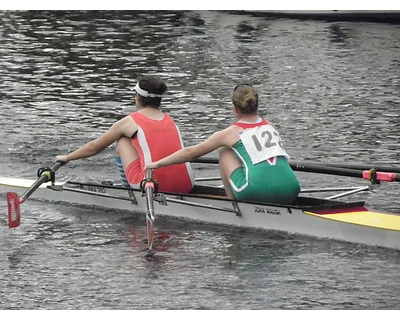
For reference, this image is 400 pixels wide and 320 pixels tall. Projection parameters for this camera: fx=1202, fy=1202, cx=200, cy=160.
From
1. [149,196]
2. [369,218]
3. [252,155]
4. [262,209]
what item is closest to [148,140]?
[149,196]

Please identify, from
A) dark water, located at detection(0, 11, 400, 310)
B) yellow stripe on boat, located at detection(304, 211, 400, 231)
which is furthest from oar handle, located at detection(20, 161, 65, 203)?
yellow stripe on boat, located at detection(304, 211, 400, 231)

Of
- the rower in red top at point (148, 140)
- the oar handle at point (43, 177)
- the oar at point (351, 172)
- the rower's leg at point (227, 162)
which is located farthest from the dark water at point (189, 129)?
the oar at point (351, 172)

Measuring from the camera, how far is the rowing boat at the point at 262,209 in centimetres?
1018

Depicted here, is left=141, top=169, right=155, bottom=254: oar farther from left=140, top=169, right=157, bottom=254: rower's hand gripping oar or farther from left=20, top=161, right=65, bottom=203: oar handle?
left=20, top=161, right=65, bottom=203: oar handle

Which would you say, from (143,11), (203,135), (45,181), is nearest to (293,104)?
(203,135)

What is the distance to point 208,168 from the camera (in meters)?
13.5

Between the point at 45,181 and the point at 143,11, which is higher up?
the point at 45,181

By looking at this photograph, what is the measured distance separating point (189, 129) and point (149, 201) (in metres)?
5.53

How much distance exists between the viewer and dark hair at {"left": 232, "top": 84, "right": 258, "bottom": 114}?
409 inches

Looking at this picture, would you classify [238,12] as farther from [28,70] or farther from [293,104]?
[293,104]

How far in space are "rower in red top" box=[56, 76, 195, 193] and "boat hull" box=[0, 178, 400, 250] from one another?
0.15m

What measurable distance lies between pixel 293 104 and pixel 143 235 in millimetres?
7567

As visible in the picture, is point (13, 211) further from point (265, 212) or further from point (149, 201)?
point (265, 212)

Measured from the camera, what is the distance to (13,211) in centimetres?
1094
